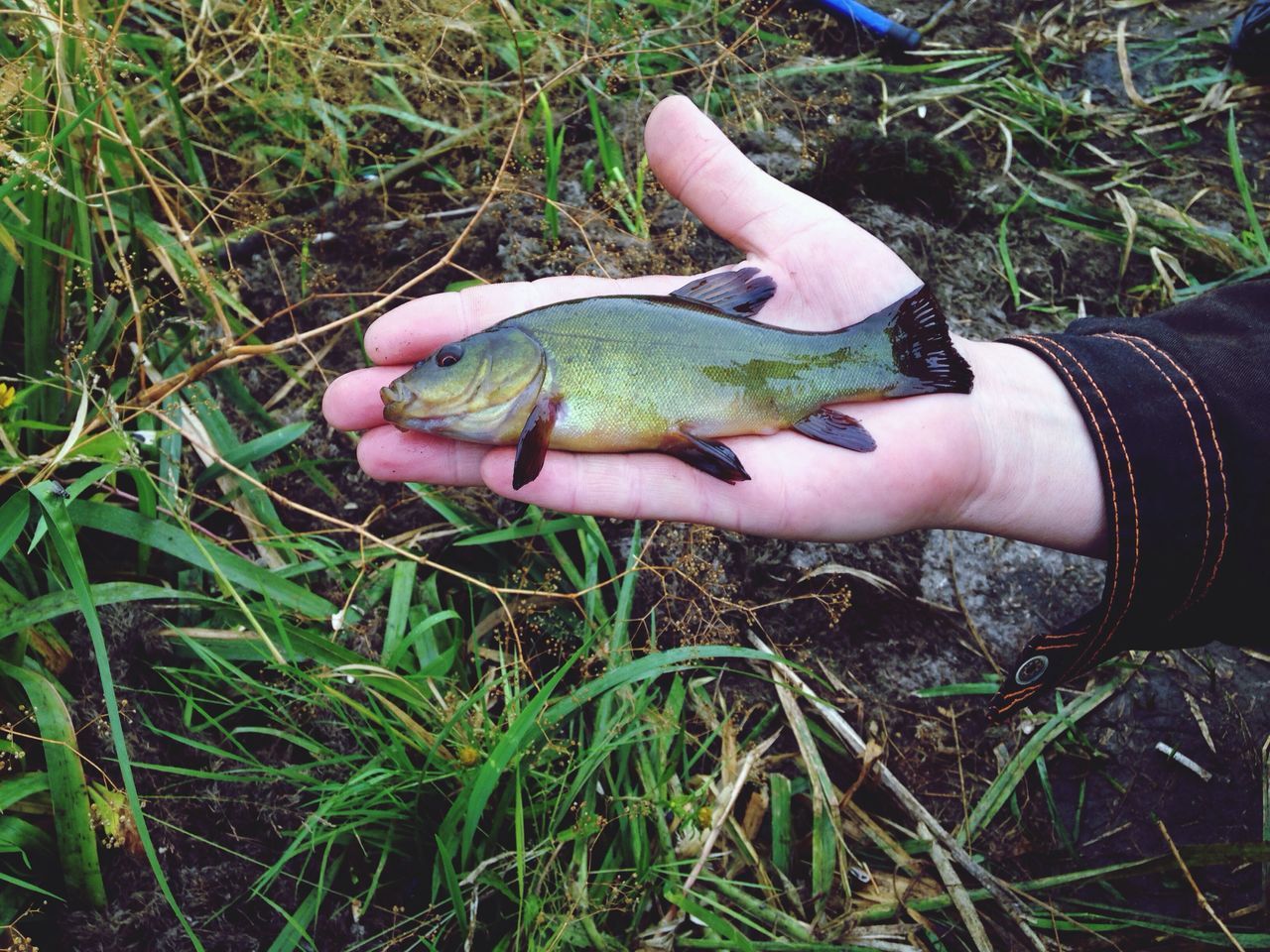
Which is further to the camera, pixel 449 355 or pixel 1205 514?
pixel 449 355

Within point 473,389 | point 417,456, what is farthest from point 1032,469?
point 417,456

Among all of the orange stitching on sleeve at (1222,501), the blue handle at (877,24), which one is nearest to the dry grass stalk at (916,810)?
the orange stitching on sleeve at (1222,501)

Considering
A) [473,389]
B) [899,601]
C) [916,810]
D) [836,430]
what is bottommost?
[916,810]

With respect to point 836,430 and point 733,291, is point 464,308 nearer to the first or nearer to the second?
point 733,291

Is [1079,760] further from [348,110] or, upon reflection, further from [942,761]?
[348,110]

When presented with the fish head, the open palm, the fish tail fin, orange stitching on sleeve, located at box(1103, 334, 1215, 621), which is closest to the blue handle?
the open palm

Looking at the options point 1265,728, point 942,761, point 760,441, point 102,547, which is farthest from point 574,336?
point 1265,728

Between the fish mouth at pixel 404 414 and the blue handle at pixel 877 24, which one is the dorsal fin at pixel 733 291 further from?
the blue handle at pixel 877 24
